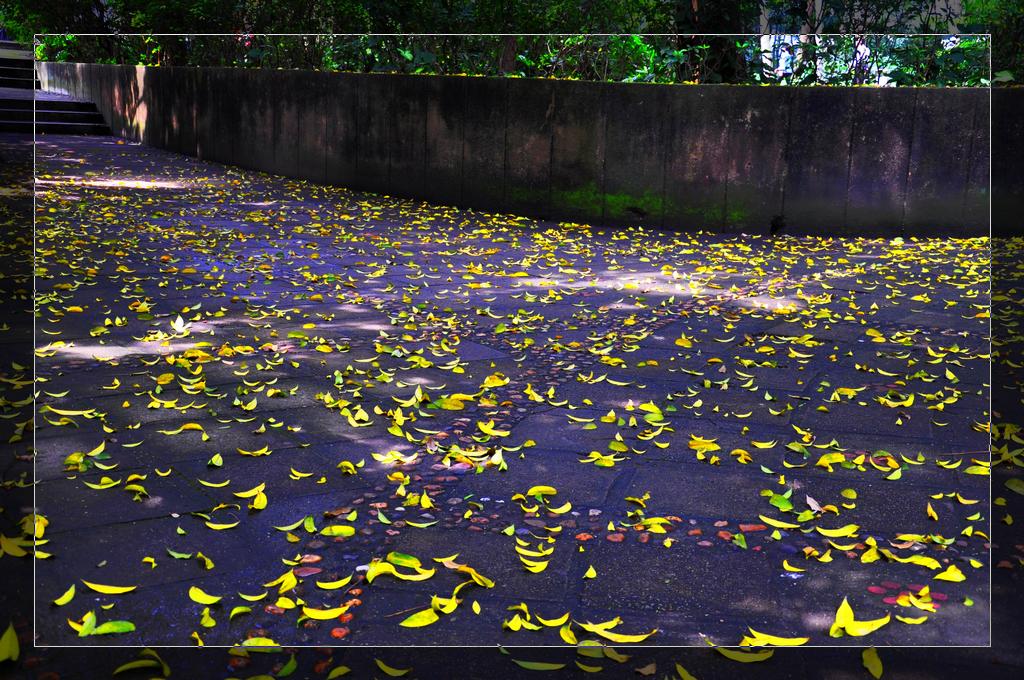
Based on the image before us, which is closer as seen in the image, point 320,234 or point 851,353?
point 851,353

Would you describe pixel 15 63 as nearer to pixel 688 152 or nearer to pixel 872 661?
pixel 688 152

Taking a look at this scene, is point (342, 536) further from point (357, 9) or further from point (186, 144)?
point (186, 144)

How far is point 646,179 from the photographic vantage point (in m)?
9.45

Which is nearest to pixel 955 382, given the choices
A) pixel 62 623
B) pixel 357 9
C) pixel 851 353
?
pixel 851 353

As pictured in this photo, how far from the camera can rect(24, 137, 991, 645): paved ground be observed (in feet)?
8.29

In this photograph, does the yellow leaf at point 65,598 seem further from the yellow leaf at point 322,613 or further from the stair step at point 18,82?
the stair step at point 18,82

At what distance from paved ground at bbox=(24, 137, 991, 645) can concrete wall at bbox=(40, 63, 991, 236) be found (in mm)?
1879

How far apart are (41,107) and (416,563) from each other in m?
16.7

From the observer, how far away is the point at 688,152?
930cm

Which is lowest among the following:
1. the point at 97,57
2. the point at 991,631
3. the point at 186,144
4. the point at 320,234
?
the point at 991,631

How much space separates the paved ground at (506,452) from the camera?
2527 mm

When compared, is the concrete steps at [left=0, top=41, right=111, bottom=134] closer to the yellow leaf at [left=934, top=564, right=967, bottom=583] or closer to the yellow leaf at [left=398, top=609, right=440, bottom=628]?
the yellow leaf at [left=398, top=609, right=440, bottom=628]

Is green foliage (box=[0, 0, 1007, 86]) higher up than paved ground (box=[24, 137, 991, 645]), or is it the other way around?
green foliage (box=[0, 0, 1007, 86])

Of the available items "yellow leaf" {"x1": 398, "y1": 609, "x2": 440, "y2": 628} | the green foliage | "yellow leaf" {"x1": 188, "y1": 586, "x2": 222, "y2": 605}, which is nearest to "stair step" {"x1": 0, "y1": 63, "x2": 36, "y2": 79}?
the green foliage
